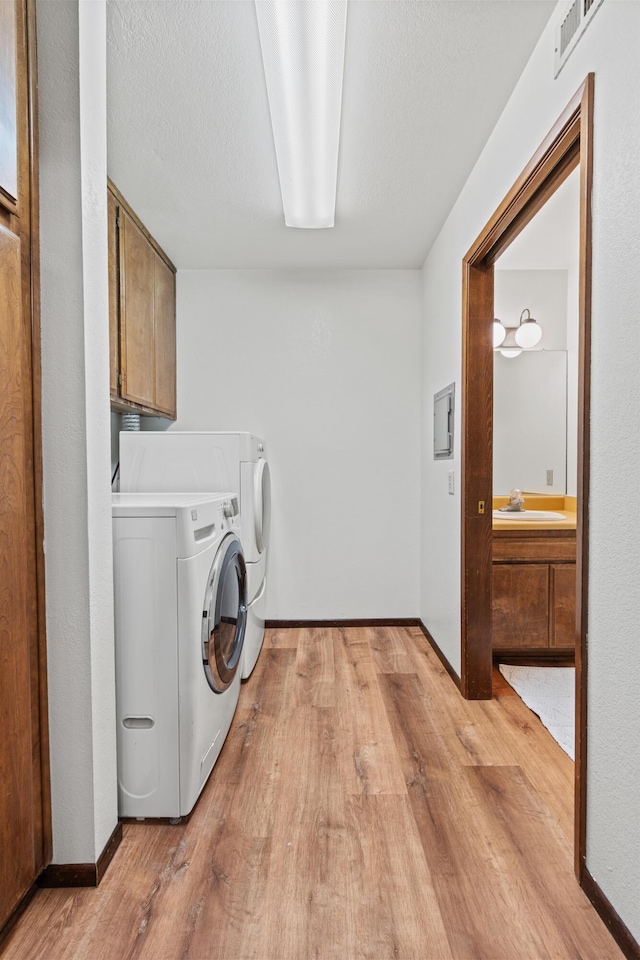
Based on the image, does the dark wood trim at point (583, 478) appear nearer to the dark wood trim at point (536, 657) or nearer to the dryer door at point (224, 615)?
the dryer door at point (224, 615)

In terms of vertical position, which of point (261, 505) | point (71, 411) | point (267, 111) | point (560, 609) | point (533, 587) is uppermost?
point (267, 111)

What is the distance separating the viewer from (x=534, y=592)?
9.20ft

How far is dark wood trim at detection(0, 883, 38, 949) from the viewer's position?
122 centimetres

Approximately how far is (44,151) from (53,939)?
1.87 metres

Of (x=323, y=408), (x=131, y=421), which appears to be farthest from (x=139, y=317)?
(x=323, y=408)

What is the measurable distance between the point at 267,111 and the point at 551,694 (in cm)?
271

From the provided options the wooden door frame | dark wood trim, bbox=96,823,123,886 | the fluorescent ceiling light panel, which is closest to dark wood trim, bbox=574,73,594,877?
the wooden door frame

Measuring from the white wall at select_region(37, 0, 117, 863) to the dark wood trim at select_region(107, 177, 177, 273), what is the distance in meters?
1.07

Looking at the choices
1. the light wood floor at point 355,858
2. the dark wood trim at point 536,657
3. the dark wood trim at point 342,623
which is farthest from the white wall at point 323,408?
the light wood floor at point 355,858

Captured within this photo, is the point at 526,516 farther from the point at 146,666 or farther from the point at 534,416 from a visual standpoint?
the point at 146,666

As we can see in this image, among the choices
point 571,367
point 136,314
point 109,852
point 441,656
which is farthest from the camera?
point 571,367

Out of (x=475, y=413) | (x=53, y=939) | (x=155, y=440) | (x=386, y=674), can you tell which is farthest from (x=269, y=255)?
(x=53, y=939)

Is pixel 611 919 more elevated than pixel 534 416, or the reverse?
pixel 534 416

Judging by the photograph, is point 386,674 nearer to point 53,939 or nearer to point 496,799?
point 496,799
